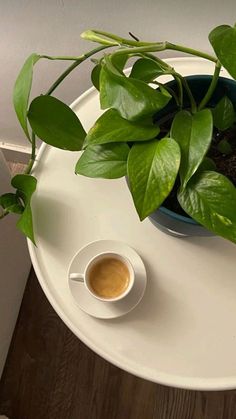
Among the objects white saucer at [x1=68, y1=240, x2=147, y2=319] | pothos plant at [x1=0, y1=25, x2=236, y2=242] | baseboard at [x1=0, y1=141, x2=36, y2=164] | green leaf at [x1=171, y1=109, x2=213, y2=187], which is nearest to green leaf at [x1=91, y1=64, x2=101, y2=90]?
pothos plant at [x1=0, y1=25, x2=236, y2=242]

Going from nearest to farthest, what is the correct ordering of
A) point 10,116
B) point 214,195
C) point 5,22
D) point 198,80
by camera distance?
1. point 214,195
2. point 198,80
3. point 5,22
4. point 10,116

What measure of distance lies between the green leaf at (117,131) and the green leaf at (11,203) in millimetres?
186

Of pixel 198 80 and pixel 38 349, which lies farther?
pixel 38 349

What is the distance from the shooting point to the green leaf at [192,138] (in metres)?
0.49

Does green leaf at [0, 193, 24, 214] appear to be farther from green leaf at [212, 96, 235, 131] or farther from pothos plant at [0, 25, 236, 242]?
green leaf at [212, 96, 235, 131]

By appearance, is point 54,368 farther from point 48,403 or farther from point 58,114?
point 58,114

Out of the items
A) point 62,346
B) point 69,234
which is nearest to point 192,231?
point 69,234

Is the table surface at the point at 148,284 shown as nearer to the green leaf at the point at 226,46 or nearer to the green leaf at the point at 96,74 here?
the green leaf at the point at 96,74

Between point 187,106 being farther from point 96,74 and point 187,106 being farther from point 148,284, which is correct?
point 148,284

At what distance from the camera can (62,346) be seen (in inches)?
45.2

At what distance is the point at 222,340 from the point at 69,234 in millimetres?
265

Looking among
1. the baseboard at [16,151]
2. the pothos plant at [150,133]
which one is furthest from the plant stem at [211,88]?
the baseboard at [16,151]

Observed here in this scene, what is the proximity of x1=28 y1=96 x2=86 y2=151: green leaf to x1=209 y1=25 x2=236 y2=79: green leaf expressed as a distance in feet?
0.72

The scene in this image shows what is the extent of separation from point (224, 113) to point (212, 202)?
0.45ft
